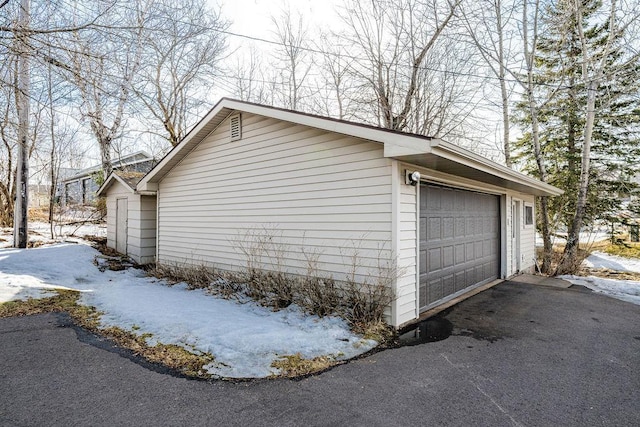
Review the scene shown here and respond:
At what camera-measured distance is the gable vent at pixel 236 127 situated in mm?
7137

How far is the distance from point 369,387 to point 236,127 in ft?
18.5

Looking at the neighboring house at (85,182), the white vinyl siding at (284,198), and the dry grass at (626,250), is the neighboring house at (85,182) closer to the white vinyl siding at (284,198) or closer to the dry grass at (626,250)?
the white vinyl siding at (284,198)

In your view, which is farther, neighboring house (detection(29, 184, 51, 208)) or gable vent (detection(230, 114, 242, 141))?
neighboring house (detection(29, 184, 51, 208))

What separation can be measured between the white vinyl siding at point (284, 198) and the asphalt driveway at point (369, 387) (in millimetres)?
1759

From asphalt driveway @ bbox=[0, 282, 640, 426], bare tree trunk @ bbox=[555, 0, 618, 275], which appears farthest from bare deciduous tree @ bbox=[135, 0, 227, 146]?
bare tree trunk @ bbox=[555, 0, 618, 275]

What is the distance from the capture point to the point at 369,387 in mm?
3311

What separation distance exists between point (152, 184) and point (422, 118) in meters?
10.3

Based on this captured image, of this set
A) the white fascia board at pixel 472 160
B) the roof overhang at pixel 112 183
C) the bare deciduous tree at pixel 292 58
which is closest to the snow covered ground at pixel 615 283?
the white fascia board at pixel 472 160

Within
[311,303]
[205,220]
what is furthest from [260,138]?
[311,303]

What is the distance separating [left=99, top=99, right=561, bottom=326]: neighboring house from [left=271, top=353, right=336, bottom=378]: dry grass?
142 cm

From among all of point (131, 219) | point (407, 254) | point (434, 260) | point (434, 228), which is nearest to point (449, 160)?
point (407, 254)

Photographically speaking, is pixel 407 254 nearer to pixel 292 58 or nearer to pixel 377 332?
pixel 377 332

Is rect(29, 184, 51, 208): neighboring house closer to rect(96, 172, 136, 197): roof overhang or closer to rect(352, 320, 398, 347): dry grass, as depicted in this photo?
rect(96, 172, 136, 197): roof overhang

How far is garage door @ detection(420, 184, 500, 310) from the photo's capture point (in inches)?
232
